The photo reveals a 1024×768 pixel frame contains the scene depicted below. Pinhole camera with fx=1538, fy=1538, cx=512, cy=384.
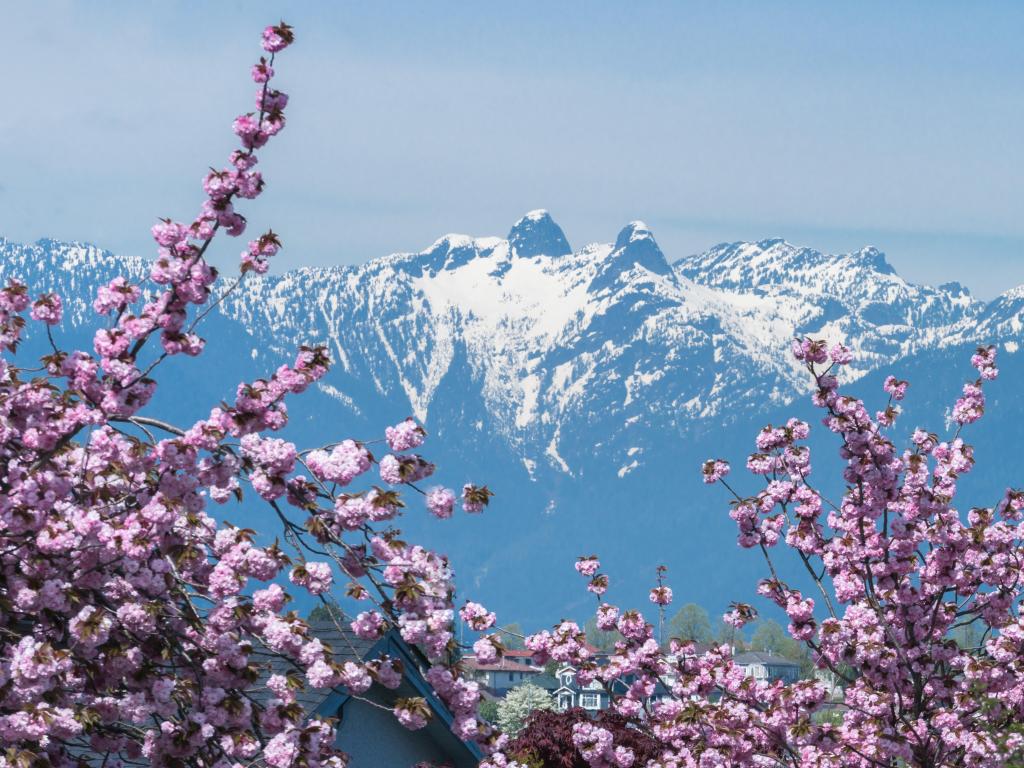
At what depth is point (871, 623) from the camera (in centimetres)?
1434

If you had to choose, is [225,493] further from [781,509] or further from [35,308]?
[781,509]

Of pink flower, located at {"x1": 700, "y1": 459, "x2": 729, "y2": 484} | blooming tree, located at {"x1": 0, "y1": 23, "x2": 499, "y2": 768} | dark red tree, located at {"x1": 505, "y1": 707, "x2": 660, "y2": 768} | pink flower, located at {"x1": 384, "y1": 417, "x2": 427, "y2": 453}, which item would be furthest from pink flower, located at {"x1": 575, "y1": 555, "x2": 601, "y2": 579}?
pink flower, located at {"x1": 384, "y1": 417, "x2": 427, "y2": 453}

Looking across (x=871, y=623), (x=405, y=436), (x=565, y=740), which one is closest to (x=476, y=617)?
(x=405, y=436)

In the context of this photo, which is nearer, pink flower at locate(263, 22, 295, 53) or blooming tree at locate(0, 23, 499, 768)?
blooming tree at locate(0, 23, 499, 768)

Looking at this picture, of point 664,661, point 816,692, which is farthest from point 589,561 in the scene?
point 816,692

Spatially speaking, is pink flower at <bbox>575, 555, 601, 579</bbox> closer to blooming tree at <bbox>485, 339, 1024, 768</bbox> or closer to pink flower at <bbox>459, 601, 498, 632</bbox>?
blooming tree at <bbox>485, 339, 1024, 768</bbox>

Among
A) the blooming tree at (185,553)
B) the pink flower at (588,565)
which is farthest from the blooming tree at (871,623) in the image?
the blooming tree at (185,553)

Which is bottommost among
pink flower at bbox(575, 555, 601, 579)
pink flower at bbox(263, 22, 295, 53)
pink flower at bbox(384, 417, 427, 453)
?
pink flower at bbox(384, 417, 427, 453)

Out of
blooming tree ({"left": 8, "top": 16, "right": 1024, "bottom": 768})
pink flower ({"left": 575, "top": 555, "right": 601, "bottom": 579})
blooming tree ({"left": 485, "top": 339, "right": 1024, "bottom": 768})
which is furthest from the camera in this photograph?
pink flower ({"left": 575, "top": 555, "right": 601, "bottom": 579})

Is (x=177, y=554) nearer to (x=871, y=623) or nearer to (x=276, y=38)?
(x=276, y=38)

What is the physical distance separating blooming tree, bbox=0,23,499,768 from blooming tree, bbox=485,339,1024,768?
18.2 ft

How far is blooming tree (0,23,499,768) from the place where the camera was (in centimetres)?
841

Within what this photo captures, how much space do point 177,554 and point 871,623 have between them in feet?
25.2

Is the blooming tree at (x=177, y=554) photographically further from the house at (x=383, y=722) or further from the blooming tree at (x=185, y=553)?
the house at (x=383, y=722)
